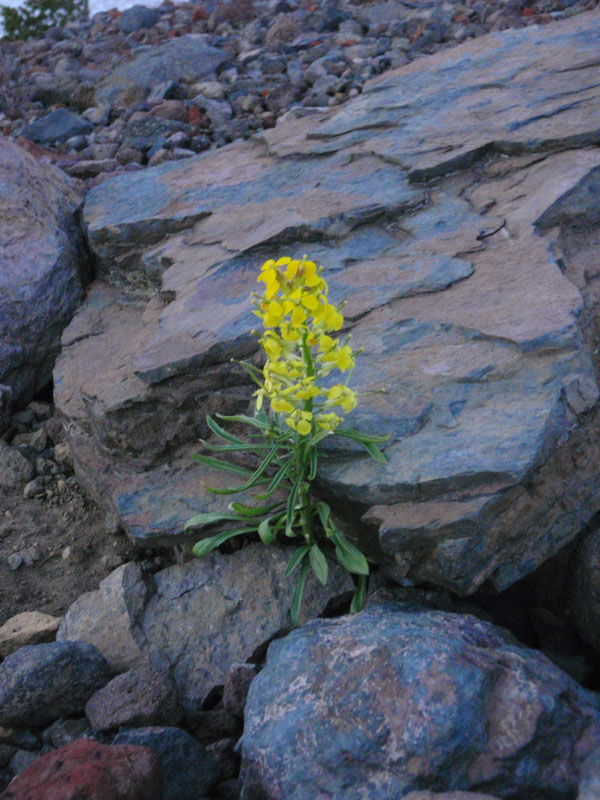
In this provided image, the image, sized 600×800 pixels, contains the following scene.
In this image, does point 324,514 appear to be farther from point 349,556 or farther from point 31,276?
point 31,276

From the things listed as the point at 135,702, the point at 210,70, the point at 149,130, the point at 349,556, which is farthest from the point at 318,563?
the point at 210,70

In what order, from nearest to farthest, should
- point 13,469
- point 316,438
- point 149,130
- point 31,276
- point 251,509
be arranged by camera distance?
point 316,438 < point 251,509 < point 13,469 < point 31,276 < point 149,130

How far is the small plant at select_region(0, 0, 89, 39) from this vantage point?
37.8 feet

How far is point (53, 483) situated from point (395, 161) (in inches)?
102

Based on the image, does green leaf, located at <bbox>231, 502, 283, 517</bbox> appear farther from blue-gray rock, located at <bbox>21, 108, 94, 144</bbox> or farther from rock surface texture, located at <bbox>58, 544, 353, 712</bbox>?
blue-gray rock, located at <bbox>21, 108, 94, 144</bbox>

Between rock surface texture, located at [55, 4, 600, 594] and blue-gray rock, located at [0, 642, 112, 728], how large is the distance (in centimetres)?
67

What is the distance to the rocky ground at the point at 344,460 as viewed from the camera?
2.16 meters

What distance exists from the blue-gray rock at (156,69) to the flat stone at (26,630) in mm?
6099

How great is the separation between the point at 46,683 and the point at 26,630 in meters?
0.54

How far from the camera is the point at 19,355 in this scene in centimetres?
439

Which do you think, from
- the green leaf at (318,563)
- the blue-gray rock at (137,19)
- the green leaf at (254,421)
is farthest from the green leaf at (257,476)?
the blue-gray rock at (137,19)

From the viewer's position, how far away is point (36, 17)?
11.7 meters

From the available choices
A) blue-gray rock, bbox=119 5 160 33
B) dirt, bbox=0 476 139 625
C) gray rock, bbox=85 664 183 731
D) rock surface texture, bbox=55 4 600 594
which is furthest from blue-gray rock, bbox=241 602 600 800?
blue-gray rock, bbox=119 5 160 33

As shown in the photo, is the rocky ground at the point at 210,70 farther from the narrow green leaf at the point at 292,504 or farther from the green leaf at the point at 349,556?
the green leaf at the point at 349,556
